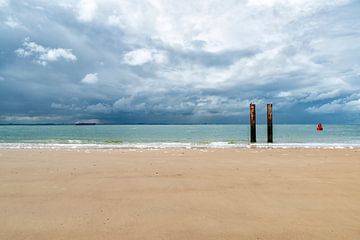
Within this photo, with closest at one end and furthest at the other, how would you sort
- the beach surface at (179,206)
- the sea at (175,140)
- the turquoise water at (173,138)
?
the beach surface at (179,206)
the sea at (175,140)
the turquoise water at (173,138)

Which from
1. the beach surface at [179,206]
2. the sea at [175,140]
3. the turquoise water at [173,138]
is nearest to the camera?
the beach surface at [179,206]

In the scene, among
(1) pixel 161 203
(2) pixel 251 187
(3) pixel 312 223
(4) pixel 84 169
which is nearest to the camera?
(3) pixel 312 223

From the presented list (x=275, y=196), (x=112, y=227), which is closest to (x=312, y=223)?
(x=275, y=196)

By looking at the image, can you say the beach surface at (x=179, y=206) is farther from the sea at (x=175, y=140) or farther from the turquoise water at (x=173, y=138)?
the turquoise water at (x=173, y=138)

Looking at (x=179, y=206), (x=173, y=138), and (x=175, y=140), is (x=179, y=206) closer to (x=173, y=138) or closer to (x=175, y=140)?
(x=175, y=140)

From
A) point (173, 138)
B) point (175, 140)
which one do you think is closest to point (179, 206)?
point (175, 140)

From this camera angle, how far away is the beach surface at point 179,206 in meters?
3.11

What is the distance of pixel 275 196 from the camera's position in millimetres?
4555

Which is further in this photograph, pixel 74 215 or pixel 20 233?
pixel 74 215

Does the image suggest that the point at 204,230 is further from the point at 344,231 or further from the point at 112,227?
the point at 344,231

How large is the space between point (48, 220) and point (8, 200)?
145 cm

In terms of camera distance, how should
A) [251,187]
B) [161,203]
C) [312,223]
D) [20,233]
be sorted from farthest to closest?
1. [251,187]
2. [161,203]
3. [312,223]
4. [20,233]

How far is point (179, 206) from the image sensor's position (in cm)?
402

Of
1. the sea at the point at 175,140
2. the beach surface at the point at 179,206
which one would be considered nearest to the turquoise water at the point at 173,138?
the sea at the point at 175,140
